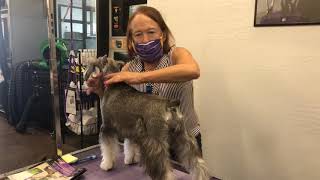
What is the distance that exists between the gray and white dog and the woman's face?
0.22 metres

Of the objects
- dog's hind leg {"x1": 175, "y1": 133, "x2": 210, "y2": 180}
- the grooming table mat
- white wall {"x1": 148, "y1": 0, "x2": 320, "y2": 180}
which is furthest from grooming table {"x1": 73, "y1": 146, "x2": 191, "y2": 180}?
white wall {"x1": 148, "y1": 0, "x2": 320, "y2": 180}

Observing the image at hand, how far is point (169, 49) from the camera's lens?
55.1 inches

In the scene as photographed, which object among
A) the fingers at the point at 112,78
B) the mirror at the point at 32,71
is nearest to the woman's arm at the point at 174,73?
the fingers at the point at 112,78

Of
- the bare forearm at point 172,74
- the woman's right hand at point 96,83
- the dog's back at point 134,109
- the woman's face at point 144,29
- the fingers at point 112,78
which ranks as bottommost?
the dog's back at point 134,109

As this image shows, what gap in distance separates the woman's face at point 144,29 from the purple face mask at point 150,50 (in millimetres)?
19

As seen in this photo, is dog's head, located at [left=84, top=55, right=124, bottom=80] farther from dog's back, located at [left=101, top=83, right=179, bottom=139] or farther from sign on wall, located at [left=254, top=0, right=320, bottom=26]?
Answer: sign on wall, located at [left=254, top=0, right=320, bottom=26]

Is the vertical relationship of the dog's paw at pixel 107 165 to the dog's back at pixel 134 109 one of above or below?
below

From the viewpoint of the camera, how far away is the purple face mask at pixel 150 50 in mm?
1283

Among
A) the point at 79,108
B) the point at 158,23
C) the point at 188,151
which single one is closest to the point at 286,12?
the point at 158,23

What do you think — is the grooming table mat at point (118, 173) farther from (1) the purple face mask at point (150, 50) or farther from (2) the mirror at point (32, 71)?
(2) the mirror at point (32, 71)

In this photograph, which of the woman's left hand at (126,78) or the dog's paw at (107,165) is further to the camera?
the dog's paw at (107,165)

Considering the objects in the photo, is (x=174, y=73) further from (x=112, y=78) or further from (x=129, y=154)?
(x=129, y=154)

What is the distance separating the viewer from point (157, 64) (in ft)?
4.50

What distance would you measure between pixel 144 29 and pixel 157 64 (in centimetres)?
18
